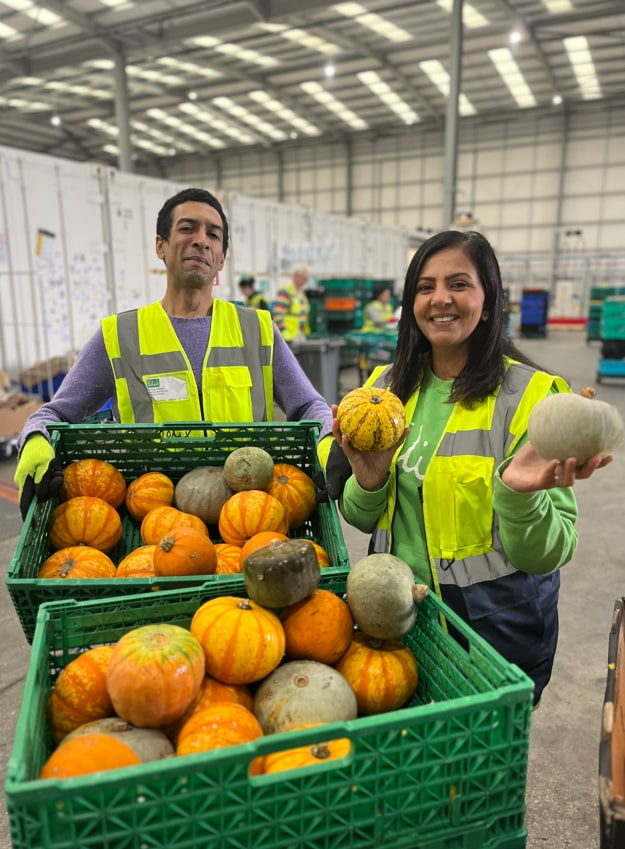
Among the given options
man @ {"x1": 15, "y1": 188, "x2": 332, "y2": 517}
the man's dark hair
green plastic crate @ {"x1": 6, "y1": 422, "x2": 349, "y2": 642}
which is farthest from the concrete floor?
the man's dark hair

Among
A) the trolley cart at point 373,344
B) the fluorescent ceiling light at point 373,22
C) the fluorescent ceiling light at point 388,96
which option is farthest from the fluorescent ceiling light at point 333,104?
the trolley cart at point 373,344

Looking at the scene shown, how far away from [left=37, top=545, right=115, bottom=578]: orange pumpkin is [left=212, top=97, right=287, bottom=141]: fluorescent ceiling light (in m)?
22.1

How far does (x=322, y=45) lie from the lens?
1598 cm

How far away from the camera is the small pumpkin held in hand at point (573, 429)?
3.51 feet

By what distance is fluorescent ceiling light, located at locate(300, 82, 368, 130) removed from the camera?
1997cm

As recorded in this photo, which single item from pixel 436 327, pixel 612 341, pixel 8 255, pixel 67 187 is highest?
pixel 67 187

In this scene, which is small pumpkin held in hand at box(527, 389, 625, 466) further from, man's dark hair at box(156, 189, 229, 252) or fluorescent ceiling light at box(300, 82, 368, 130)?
fluorescent ceiling light at box(300, 82, 368, 130)

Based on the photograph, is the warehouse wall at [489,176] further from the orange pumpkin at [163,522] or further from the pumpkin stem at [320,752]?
the pumpkin stem at [320,752]

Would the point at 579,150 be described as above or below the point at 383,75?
below

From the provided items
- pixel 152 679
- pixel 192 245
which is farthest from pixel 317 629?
pixel 192 245

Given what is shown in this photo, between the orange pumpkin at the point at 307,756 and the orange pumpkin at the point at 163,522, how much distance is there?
2.72 feet

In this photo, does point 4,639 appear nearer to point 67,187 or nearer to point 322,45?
point 67,187

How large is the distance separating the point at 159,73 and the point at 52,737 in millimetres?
20013

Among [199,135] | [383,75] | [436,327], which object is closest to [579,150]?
[383,75]
